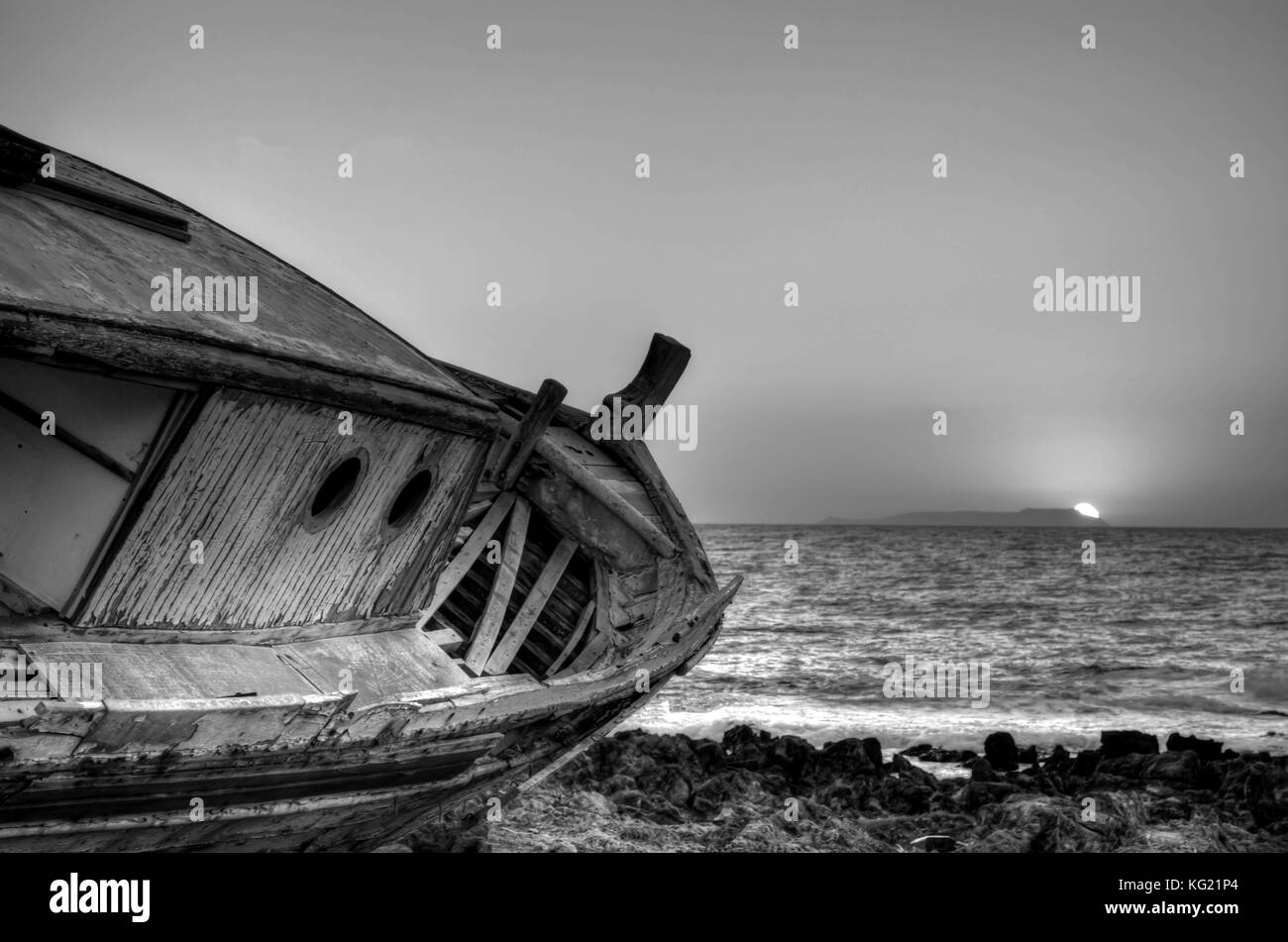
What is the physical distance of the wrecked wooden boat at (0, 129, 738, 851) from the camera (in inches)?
206

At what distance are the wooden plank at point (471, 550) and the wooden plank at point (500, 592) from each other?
117 mm

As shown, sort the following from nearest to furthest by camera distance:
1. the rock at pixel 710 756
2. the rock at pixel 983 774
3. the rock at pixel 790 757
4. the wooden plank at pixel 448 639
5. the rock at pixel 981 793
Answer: the wooden plank at pixel 448 639 → the rock at pixel 981 793 → the rock at pixel 983 774 → the rock at pixel 790 757 → the rock at pixel 710 756

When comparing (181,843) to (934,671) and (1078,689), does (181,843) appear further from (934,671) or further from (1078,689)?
(934,671)

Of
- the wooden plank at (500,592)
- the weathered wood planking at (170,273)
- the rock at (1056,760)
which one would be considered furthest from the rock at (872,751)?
the weathered wood planking at (170,273)

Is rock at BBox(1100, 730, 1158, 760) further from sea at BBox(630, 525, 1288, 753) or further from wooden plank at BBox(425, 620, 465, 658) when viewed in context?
wooden plank at BBox(425, 620, 465, 658)

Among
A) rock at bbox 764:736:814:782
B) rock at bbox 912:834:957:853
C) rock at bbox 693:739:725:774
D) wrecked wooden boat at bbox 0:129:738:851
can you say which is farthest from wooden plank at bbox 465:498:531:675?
rock at bbox 693:739:725:774

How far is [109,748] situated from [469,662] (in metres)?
4.68

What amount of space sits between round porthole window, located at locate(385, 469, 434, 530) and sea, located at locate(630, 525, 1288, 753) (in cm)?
1336

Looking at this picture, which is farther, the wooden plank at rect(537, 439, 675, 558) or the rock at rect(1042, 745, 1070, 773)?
the rock at rect(1042, 745, 1070, 773)

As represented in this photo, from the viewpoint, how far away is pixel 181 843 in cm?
562

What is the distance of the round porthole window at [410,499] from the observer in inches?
308

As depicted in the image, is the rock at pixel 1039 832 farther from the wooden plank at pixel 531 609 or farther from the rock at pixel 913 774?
the wooden plank at pixel 531 609

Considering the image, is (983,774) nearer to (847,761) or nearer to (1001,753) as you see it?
(847,761)

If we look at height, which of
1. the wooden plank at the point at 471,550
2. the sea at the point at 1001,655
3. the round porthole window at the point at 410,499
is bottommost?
the sea at the point at 1001,655
